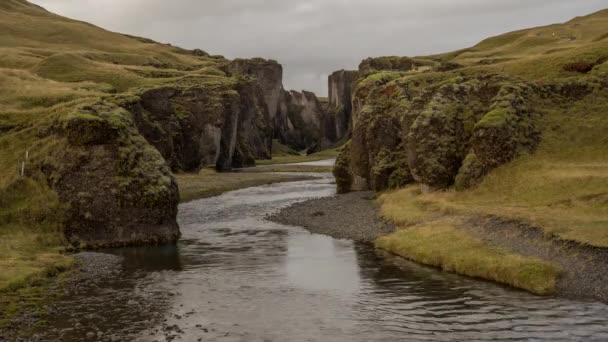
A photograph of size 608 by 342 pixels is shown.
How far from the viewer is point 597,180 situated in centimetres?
5134

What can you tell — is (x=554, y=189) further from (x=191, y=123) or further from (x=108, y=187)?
(x=191, y=123)

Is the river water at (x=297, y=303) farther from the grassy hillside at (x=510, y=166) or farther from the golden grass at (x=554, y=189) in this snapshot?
the golden grass at (x=554, y=189)

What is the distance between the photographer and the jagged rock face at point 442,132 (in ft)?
212

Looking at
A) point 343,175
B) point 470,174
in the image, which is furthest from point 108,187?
point 343,175

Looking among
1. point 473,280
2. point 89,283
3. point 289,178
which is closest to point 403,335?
point 473,280

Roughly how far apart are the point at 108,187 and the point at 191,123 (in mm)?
85766

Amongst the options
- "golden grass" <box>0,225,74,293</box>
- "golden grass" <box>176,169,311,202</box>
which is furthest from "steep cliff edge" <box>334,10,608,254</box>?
"golden grass" <box>0,225,74,293</box>

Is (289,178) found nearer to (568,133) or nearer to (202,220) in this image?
(202,220)

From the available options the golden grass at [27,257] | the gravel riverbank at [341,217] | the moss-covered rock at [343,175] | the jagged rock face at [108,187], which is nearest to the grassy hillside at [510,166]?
the moss-covered rock at [343,175]

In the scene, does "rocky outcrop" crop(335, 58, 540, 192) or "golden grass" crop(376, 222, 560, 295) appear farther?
"rocky outcrop" crop(335, 58, 540, 192)

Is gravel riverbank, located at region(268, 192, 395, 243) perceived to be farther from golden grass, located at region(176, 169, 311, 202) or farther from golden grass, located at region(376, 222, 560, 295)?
golden grass, located at region(176, 169, 311, 202)

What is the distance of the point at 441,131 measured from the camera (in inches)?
2842

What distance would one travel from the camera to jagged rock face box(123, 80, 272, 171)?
125m

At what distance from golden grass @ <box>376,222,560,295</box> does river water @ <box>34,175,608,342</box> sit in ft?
4.16
